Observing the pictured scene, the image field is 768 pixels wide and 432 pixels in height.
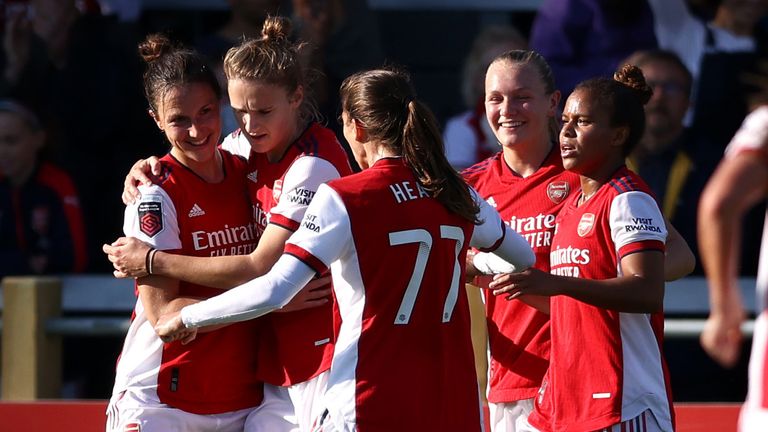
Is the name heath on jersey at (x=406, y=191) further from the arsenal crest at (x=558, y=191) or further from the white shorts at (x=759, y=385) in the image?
the white shorts at (x=759, y=385)

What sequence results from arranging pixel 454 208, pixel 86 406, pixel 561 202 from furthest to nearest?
pixel 86 406, pixel 561 202, pixel 454 208

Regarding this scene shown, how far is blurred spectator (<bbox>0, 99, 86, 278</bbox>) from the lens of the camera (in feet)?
21.0

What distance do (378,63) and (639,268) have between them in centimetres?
366

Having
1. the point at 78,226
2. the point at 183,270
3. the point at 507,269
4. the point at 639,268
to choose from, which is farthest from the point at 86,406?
the point at 639,268

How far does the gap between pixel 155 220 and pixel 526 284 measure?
1.15 metres

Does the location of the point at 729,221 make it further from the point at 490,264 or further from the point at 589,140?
the point at 490,264

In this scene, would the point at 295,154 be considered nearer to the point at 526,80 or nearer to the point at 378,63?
the point at 526,80

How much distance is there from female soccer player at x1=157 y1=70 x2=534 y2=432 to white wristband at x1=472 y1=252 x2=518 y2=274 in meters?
0.27

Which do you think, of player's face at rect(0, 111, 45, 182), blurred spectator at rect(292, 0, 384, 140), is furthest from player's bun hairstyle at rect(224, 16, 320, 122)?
player's face at rect(0, 111, 45, 182)

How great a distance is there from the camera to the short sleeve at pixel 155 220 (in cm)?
385

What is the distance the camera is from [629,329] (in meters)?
3.71

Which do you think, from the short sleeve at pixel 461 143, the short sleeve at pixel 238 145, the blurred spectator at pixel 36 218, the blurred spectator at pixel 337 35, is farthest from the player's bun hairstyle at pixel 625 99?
the blurred spectator at pixel 36 218

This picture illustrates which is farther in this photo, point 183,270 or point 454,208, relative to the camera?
point 183,270

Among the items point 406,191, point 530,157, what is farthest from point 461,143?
point 406,191
